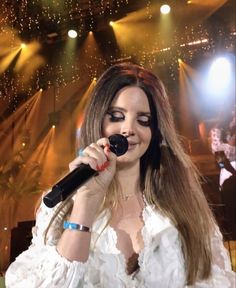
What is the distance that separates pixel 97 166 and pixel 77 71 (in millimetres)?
2243

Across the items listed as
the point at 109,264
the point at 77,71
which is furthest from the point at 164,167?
the point at 77,71

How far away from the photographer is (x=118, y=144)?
0.68 metres

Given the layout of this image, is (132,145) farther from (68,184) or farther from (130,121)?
(68,184)

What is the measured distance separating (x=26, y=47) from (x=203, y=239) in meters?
2.18

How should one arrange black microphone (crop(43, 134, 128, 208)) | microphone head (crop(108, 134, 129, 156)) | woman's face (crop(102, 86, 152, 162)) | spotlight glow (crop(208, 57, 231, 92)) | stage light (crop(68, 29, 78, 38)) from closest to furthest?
black microphone (crop(43, 134, 128, 208))
microphone head (crop(108, 134, 129, 156))
woman's face (crop(102, 86, 152, 162))
stage light (crop(68, 29, 78, 38))
spotlight glow (crop(208, 57, 231, 92))

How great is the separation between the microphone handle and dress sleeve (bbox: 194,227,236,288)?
367 mm

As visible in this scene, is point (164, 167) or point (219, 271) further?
point (164, 167)

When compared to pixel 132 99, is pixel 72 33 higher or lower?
higher

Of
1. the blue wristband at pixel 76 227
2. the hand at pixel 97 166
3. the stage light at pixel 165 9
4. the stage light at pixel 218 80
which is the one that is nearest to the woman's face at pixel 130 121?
the hand at pixel 97 166

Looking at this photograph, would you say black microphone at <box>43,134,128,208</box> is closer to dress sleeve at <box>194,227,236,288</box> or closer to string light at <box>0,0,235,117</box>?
dress sleeve at <box>194,227,236,288</box>

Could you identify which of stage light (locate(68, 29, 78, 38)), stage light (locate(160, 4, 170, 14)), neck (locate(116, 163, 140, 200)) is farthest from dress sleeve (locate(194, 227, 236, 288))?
stage light (locate(68, 29, 78, 38))

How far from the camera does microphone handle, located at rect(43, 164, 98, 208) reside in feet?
1.72

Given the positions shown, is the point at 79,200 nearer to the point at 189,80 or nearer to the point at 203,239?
the point at 203,239

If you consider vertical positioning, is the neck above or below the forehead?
below
